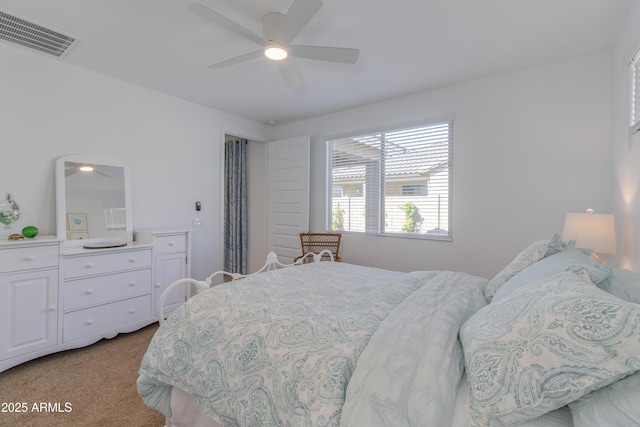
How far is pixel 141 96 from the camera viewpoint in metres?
3.31

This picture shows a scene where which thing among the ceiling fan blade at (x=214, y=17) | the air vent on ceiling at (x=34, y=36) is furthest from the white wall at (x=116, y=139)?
the ceiling fan blade at (x=214, y=17)

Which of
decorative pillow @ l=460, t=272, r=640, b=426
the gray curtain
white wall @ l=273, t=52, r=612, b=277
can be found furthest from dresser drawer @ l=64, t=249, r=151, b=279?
decorative pillow @ l=460, t=272, r=640, b=426

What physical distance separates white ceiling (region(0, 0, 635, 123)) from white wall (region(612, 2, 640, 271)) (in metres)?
0.18

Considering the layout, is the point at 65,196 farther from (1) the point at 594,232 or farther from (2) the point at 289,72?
(1) the point at 594,232

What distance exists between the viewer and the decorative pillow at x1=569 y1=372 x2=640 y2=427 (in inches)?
25.4

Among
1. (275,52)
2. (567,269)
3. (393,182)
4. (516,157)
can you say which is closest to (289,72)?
(275,52)

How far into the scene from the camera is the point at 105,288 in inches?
107

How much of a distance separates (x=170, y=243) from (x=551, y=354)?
3.34 meters

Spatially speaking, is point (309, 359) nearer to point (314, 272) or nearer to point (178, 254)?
point (314, 272)

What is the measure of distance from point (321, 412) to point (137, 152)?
341 cm

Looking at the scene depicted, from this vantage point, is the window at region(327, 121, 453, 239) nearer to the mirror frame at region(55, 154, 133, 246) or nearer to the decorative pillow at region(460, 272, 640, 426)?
the mirror frame at region(55, 154, 133, 246)

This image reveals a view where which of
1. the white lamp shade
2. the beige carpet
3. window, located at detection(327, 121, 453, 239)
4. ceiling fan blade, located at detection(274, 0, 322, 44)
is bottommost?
the beige carpet

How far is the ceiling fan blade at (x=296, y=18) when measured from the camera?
1.65 meters

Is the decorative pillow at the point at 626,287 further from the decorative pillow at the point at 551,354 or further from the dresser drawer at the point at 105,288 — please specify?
the dresser drawer at the point at 105,288
